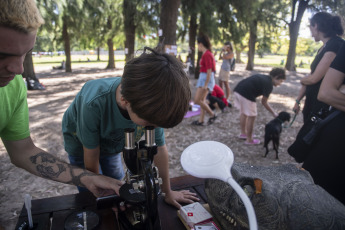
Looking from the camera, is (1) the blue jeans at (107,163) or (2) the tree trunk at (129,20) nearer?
(1) the blue jeans at (107,163)

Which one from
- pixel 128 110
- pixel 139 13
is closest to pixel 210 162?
pixel 128 110

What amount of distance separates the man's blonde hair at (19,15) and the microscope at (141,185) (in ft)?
1.60

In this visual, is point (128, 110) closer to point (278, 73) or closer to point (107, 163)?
point (107, 163)

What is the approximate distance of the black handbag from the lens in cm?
177

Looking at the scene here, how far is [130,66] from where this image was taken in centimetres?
100

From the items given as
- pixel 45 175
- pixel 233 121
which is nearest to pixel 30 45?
pixel 45 175

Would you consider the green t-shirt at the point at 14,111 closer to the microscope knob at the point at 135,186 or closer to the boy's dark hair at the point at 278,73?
the microscope knob at the point at 135,186

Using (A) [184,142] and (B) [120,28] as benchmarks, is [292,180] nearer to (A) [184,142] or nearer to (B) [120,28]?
(A) [184,142]

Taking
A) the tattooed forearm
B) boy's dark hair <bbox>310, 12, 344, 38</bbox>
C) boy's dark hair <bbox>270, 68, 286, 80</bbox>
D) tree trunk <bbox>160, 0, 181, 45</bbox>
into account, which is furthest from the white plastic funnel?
tree trunk <bbox>160, 0, 181, 45</bbox>

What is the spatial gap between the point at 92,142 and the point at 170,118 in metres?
0.57

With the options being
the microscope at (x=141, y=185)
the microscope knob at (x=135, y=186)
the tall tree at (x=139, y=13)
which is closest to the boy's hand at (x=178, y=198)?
the microscope at (x=141, y=185)

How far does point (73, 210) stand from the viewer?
127 cm

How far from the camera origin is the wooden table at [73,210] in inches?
45.3

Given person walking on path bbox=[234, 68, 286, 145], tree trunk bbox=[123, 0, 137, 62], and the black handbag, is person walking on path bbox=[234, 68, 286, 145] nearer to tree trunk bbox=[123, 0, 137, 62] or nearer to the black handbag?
the black handbag
